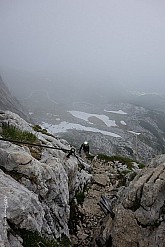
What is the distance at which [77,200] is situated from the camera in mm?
20625

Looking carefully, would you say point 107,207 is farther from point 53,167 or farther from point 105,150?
point 105,150

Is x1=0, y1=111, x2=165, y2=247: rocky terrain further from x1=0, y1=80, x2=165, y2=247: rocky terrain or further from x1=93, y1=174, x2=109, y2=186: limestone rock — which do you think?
x1=93, y1=174, x2=109, y2=186: limestone rock

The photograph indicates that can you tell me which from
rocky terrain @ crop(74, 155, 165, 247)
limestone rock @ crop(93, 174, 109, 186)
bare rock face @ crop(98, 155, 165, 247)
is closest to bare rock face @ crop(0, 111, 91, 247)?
rocky terrain @ crop(74, 155, 165, 247)

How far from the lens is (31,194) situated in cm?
1170

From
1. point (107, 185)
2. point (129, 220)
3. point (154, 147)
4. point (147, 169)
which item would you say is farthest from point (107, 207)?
point (154, 147)

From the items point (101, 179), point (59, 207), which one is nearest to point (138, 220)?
point (59, 207)

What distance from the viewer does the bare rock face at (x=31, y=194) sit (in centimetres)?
956

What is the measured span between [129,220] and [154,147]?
616 ft

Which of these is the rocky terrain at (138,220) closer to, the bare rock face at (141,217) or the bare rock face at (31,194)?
the bare rock face at (141,217)

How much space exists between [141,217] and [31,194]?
242 inches

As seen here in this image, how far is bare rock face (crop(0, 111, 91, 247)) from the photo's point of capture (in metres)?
9.56

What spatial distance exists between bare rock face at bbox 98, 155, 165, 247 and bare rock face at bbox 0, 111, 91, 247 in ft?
8.88

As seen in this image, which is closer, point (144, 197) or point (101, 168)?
point (144, 197)

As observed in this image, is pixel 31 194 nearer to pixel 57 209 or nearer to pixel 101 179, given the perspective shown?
pixel 57 209
